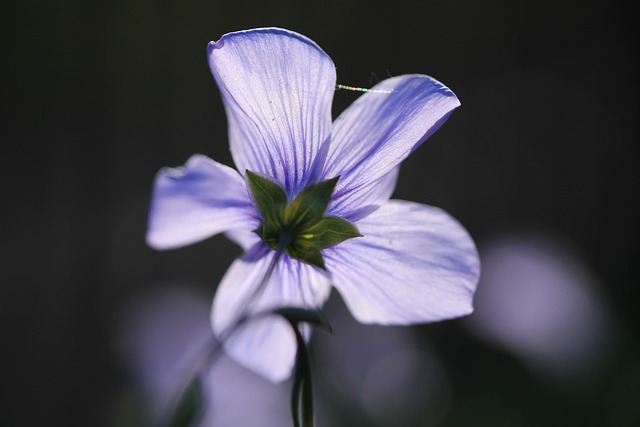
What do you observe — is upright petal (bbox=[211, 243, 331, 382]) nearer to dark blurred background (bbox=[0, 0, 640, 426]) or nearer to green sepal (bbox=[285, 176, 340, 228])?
green sepal (bbox=[285, 176, 340, 228])

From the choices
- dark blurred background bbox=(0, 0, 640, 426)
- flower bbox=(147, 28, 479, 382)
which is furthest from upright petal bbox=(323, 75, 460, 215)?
dark blurred background bbox=(0, 0, 640, 426)

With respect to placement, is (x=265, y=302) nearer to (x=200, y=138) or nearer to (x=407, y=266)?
(x=407, y=266)

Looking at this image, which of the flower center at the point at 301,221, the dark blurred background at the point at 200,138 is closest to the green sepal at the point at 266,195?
the flower center at the point at 301,221

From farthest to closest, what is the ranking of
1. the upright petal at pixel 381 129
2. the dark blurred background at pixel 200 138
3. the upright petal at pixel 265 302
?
1. the dark blurred background at pixel 200 138
2. the upright petal at pixel 265 302
3. the upright petal at pixel 381 129

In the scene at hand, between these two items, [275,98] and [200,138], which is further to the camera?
[200,138]

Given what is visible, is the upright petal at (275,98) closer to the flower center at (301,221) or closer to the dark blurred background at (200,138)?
the flower center at (301,221)

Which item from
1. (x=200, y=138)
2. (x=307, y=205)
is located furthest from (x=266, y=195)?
(x=200, y=138)

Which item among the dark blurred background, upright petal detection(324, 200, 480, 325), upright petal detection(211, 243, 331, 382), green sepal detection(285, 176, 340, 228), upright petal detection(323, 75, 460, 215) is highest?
upright petal detection(323, 75, 460, 215)
